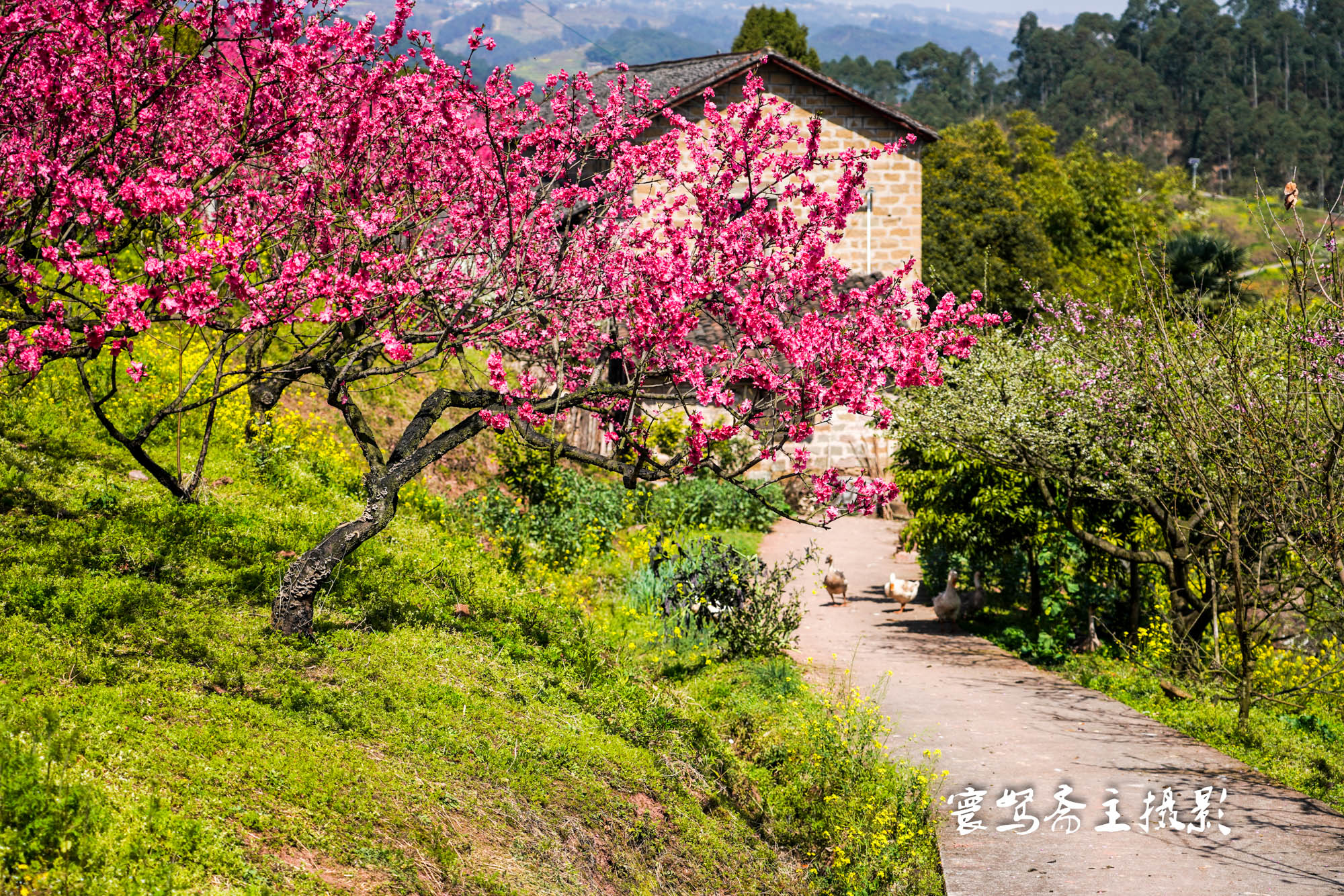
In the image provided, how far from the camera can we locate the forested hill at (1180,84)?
126 meters

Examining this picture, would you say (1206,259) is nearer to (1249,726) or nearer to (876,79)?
(1249,726)

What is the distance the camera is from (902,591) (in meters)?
16.0

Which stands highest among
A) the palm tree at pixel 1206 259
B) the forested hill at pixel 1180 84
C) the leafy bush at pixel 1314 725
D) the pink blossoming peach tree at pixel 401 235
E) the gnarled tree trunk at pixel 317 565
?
the forested hill at pixel 1180 84

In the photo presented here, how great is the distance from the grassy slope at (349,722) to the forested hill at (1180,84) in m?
120

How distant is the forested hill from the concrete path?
117139mm

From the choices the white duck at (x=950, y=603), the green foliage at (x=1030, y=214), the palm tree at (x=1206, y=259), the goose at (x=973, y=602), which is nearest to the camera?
the white duck at (x=950, y=603)

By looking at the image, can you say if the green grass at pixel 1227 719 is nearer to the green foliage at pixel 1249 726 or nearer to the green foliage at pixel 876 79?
the green foliage at pixel 1249 726

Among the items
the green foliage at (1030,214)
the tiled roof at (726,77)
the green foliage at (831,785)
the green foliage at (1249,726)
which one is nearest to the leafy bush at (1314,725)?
the green foliage at (1249,726)

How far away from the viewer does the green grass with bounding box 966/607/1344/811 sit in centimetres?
892

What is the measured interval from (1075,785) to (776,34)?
137ft

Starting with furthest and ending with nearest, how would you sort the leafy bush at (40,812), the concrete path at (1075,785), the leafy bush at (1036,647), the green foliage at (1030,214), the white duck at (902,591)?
the green foliage at (1030,214) < the white duck at (902,591) < the leafy bush at (1036,647) < the concrete path at (1075,785) < the leafy bush at (40,812)

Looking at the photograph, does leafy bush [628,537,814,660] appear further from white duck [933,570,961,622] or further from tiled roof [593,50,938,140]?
tiled roof [593,50,938,140]

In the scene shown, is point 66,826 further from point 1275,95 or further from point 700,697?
point 1275,95


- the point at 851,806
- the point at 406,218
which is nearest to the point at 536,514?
the point at 406,218
